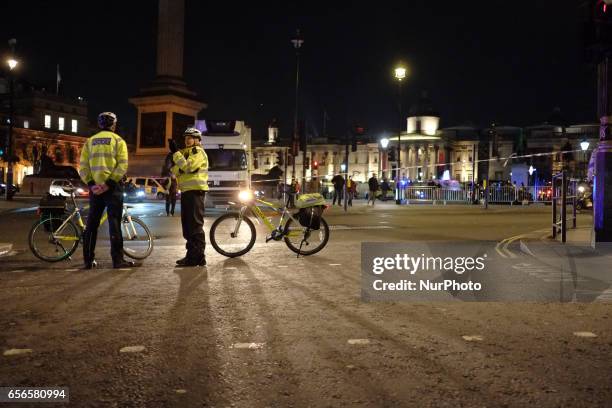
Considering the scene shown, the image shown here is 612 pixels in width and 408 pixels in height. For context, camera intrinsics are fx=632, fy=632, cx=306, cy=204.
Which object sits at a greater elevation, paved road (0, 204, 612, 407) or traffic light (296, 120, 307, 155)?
traffic light (296, 120, 307, 155)

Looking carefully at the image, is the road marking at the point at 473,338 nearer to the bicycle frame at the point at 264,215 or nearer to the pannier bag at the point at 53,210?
the bicycle frame at the point at 264,215

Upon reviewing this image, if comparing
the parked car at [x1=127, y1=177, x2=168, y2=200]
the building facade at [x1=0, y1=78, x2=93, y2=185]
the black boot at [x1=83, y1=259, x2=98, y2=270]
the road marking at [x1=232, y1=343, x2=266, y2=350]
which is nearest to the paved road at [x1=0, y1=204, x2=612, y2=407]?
the road marking at [x1=232, y1=343, x2=266, y2=350]

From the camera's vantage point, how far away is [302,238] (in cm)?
985

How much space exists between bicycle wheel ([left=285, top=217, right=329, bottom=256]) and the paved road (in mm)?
2281

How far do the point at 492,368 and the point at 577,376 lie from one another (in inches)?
19.4

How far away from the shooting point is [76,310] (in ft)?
18.4

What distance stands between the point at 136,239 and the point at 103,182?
4.70 ft

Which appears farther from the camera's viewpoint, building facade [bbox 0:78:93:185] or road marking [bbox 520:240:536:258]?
building facade [bbox 0:78:93:185]

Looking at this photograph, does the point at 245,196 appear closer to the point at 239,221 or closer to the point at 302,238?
the point at 239,221

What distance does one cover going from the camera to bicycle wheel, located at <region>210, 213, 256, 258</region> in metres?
9.62

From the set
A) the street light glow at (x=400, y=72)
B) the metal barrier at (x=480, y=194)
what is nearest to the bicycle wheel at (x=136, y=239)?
the street light glow at (x=400, y=72)

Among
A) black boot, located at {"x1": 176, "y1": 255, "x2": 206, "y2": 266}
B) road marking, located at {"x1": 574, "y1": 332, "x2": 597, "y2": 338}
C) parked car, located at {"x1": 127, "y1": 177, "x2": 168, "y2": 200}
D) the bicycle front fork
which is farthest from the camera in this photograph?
parked car, located at {"x1": 127, "y1": 177, "x2": 168, "y2": 200}

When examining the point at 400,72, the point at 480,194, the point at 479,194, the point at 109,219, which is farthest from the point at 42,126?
the point at 109,219

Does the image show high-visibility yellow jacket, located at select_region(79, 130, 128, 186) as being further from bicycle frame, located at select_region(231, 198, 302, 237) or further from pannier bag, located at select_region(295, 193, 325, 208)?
pannier bag, located at select_region(295, 193, 325, 208)
